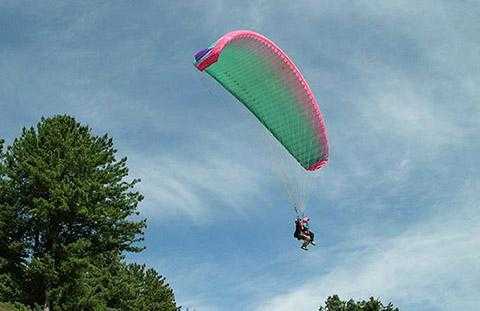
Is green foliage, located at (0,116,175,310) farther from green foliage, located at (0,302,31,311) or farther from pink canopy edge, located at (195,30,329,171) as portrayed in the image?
pink canopy edge, located at (195,30,329,171)

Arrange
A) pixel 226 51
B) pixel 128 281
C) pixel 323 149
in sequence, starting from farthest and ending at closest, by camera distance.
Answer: pixel 128 281 → pixel 323 149 → pixel 226 51

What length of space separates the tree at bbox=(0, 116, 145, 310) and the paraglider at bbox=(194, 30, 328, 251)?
10.9 metres

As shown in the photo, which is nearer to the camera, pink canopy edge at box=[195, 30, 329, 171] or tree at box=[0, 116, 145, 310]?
pink canopy edge at box=[195, 30, 329, 171]

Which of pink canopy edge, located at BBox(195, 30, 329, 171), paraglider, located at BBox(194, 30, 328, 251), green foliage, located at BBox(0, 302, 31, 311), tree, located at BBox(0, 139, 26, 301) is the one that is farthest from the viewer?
tree, located at BBox(0, 139, 26, 301)

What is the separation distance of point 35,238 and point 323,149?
50.1ft

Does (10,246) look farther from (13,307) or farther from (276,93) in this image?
(276,93)

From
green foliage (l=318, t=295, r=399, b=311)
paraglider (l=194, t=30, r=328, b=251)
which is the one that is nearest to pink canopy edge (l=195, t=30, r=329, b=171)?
paraglider (l=194, t=30, r=328, b=251)

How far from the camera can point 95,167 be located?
1341 inches

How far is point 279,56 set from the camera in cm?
2486

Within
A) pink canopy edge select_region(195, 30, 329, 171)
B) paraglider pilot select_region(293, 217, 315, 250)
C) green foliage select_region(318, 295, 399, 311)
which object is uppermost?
green foliage select_region(318, 295, 399, 311)

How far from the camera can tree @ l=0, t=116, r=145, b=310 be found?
31125 mm

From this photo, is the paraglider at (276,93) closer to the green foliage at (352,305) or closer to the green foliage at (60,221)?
the green foliage at (60,221)

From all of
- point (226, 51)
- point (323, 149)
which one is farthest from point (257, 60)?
point (323, 149)

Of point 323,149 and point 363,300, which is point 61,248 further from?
point 363,300
